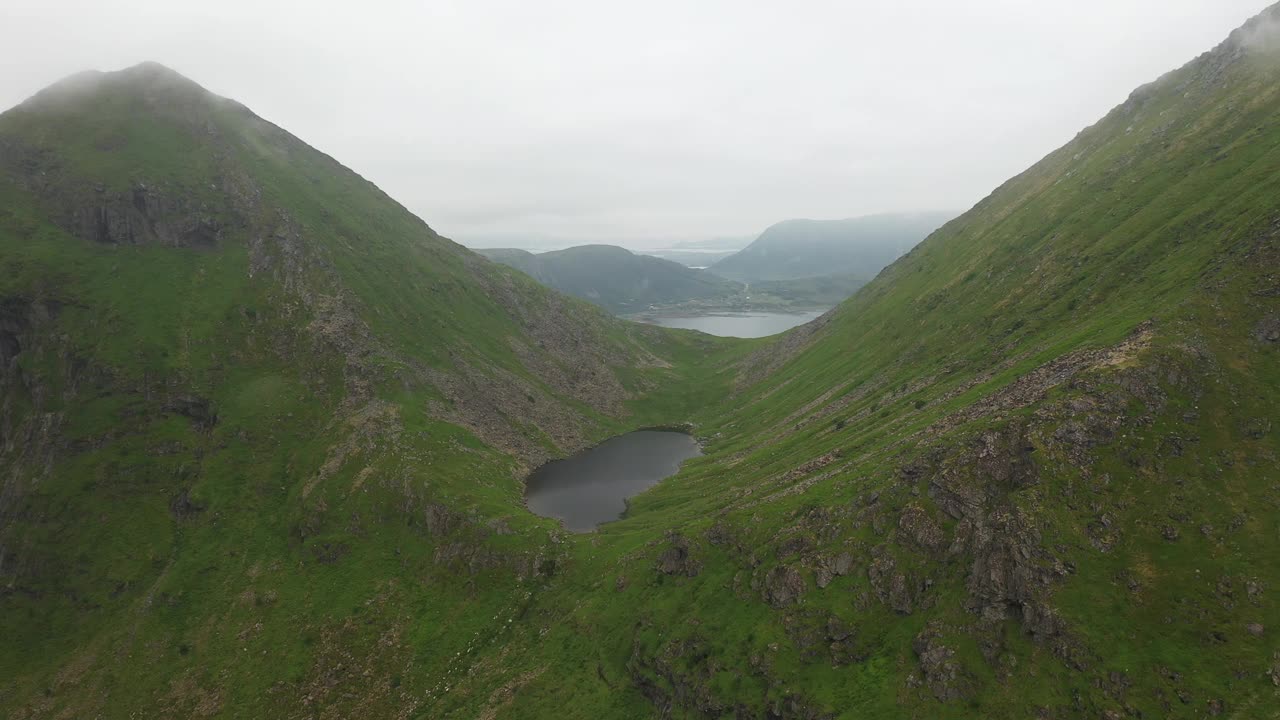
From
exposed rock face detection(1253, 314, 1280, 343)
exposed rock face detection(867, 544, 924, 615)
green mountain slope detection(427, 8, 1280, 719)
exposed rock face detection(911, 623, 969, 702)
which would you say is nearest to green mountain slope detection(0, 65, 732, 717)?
green mountain slope detection(427, 8, 1280, 719)

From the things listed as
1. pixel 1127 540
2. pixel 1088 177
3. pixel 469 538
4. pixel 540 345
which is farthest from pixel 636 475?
pixel 1088 177

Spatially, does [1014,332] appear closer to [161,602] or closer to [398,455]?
[398,455]

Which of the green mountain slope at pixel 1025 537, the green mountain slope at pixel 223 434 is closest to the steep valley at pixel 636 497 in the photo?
the green mountain slope at pixel 1025 537

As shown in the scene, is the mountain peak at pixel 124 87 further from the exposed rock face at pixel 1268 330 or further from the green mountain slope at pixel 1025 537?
the exposed rock face at pixel 1268 330

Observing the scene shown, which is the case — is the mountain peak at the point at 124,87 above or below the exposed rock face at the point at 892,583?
above

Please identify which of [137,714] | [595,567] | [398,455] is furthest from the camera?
[398,455]

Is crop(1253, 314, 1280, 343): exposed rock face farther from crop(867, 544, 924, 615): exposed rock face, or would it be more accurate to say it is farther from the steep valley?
crop(867, 544, 924, 615): exposed rock face

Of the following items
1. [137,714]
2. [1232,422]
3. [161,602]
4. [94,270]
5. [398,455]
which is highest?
[94,270]
